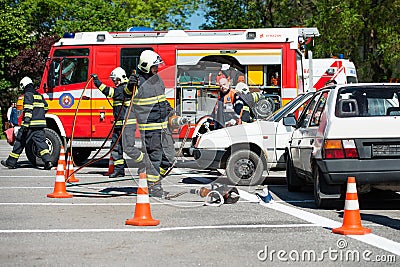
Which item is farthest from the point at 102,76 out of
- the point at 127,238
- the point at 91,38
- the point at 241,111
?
the point at 127,238

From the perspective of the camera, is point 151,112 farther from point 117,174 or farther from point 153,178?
point 117,174

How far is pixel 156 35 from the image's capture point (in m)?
17.6

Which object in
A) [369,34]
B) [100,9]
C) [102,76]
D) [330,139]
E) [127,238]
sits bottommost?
[127,238]

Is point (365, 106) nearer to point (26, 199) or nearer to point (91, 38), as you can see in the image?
point (26, 199)

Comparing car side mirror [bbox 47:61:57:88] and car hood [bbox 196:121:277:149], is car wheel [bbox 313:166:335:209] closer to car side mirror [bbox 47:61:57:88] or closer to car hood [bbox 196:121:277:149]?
car hood [bbox 196:121:277:149]

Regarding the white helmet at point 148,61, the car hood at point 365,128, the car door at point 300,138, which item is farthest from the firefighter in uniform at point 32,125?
the car hood at point 365,128

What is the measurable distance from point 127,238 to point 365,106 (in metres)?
3.88

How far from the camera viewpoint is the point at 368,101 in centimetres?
1005

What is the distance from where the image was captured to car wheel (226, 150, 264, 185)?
12.8 metres

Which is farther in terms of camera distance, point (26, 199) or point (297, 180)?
point (297, 180)

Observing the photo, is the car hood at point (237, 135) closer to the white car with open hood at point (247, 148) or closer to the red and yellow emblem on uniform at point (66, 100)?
the white car with open hood at point (247, 148)

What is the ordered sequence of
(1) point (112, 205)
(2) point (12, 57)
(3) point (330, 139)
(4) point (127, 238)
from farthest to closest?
(2) point (12, 57)
(1) point (112, 205)
(3) point (330, 139)
(4) point (127, 238)

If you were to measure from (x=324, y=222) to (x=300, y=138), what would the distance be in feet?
7.88

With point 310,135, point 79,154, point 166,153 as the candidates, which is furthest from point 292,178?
point 79,154
